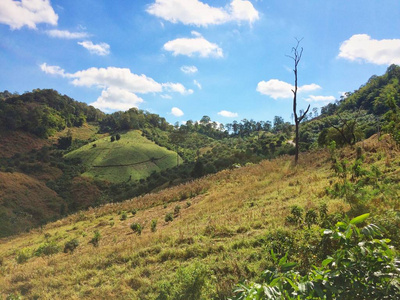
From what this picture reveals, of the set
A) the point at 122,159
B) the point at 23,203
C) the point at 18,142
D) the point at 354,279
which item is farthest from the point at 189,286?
the point at 18,142

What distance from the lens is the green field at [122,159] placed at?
225 feet

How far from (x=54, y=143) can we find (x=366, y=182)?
100431 mm

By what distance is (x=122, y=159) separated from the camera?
75250mm

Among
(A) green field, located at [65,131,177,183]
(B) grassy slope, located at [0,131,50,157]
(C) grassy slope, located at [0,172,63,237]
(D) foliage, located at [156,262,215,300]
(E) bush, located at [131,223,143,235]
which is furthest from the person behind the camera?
(B) grassy slope, located at [0,131,50,157]

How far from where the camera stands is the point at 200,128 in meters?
146

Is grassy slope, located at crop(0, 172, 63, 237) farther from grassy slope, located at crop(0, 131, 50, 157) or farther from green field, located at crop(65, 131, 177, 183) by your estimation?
grassy slope, located at crop(0, 131, 50, 157)

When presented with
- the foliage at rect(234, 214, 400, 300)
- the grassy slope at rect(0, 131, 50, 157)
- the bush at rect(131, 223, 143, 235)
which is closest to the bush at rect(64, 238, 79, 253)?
the bush at rect(131, 223, 143, 235)

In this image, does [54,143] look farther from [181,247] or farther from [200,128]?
[181,247]

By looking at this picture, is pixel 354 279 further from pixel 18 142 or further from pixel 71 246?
pixel 18 142

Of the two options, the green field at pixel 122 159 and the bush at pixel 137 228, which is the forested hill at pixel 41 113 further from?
the bush at pixel 137 228

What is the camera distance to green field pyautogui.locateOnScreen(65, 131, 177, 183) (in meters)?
68.6

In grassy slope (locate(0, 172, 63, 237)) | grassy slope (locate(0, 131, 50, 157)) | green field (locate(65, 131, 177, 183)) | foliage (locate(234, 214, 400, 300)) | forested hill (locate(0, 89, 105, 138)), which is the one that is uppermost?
forested hill (locate(0, 89, 105, 138))

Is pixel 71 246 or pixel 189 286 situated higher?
pixel 189 286

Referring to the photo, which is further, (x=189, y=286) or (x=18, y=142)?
(x=18, y=142)
